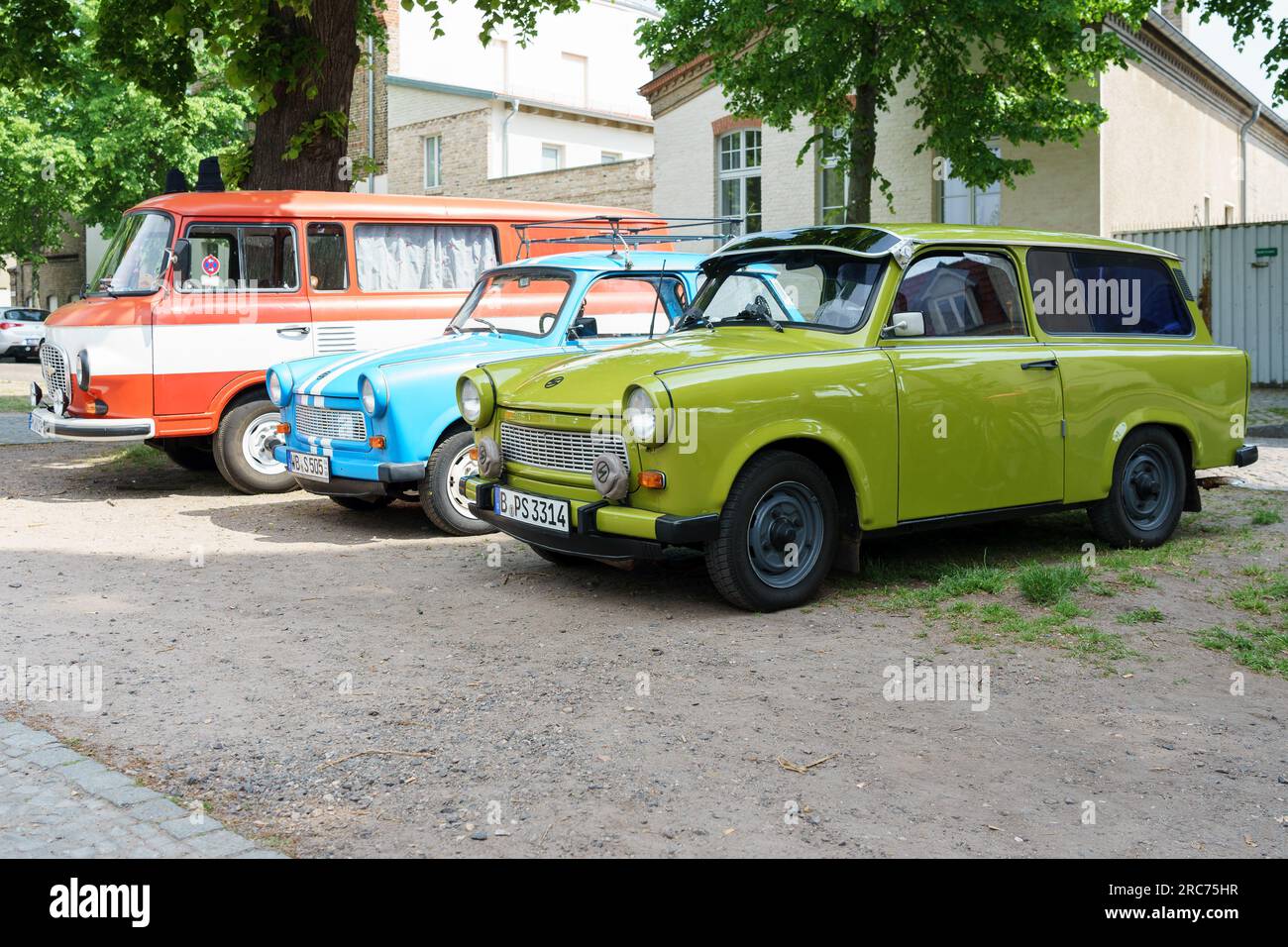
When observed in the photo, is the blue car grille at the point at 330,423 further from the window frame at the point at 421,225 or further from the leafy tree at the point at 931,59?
the leafy tree at the point at 931,59

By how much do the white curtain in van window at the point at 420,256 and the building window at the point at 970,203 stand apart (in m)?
11.0

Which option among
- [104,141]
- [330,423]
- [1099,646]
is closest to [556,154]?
[104,141]

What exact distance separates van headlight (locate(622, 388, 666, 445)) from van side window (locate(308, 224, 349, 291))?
5967 millimetres

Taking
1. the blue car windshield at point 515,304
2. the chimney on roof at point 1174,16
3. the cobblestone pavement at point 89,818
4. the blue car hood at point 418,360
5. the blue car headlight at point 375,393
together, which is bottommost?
the cobblestone pavement at point 89,818

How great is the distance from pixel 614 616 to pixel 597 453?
852 millimetres

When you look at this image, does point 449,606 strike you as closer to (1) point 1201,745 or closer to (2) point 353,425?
(2) point 353,425

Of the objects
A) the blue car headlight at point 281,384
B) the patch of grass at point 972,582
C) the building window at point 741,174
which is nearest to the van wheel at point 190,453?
the blue car headlight at point 281,384

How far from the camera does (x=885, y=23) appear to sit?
54.6ft

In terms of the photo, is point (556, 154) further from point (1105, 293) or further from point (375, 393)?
point (1105, 293)

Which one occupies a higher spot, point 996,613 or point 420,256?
point 420,256

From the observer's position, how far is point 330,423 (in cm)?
917

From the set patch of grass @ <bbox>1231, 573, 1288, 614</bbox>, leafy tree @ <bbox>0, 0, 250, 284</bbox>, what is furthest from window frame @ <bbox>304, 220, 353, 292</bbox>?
leafy tree @ <bbox>0, 0, 250, 284</bbox>

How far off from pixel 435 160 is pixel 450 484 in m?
28.0

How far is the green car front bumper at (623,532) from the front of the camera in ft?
20.1
